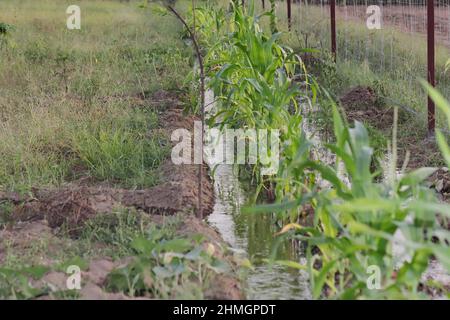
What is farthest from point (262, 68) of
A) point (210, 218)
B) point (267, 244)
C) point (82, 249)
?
point (82, 249)

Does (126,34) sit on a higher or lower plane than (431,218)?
higher

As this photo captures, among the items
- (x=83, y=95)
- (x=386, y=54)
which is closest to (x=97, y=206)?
(x=83, y=95)

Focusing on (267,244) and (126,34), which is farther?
(126,34)

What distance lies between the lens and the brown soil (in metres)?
4.82

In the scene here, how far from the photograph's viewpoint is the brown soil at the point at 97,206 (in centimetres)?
482

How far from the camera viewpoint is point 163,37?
46.3 ft

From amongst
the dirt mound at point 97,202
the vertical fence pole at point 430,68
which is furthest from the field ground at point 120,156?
the vertical fence pole at point 430,68

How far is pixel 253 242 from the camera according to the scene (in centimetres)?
531

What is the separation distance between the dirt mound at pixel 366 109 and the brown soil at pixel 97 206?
2367 mm

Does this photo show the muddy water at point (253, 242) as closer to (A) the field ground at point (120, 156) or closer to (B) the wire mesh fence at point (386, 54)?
(A) the field ground at point (120, 156)

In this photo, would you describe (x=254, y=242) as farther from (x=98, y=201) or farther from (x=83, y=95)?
(x=83, y=95)

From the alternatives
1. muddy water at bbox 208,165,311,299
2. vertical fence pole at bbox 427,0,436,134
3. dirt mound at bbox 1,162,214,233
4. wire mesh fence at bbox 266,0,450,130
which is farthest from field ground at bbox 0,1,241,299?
vertical fence pole at bbox 427,0,436,134

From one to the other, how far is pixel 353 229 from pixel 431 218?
265mm
